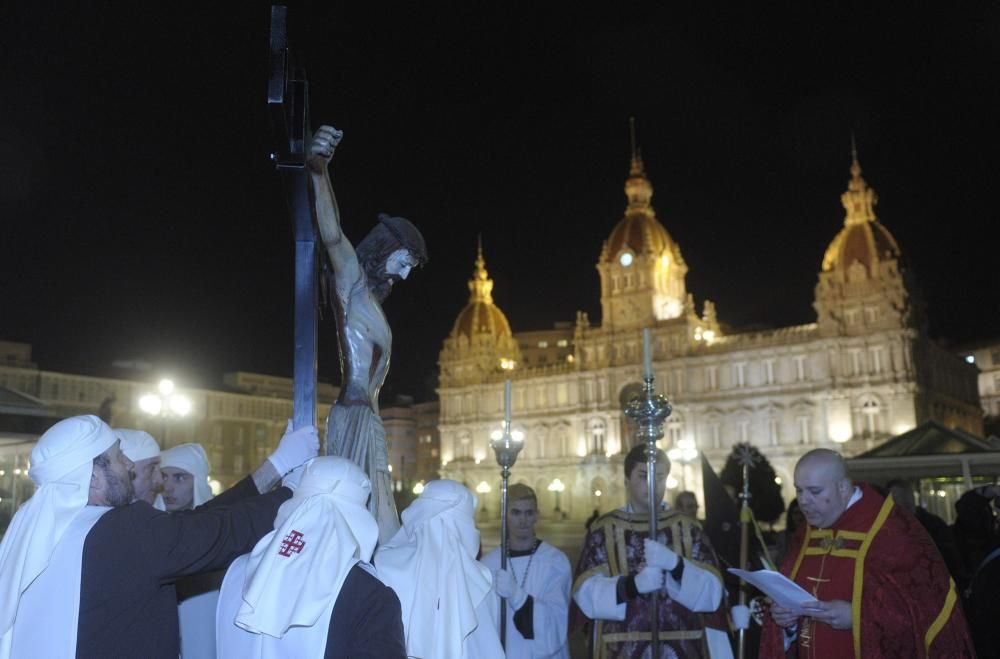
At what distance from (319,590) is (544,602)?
122 inches

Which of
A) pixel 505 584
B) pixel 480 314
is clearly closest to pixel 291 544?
pixel 505 584

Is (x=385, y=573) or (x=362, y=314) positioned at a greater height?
(x=362, y=314)

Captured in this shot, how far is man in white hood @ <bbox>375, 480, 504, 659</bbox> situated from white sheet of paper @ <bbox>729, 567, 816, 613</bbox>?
120 centimetres

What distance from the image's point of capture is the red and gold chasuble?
3.93 m

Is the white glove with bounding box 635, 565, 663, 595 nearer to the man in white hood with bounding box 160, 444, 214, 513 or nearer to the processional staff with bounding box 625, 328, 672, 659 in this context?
the processional staff with bounding box 625, 328, 672, 659

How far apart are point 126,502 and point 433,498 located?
1226 millimetres

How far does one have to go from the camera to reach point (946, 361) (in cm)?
4978

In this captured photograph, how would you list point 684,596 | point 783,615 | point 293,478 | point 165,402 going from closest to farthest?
1. point 293,478
2. point 783,615
3. point 684,596
4. point 165,402

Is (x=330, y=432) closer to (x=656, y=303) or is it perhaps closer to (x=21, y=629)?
(x=21, y=629)

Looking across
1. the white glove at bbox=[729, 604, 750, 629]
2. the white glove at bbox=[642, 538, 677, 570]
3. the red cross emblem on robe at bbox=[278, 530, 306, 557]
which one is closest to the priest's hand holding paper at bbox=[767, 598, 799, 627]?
the white glove at bbox=[642, 538, 677, 570]

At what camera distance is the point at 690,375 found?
52.0 metres

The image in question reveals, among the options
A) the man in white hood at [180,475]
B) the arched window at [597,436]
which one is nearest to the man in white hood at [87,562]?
the man in white hood at [180,475]

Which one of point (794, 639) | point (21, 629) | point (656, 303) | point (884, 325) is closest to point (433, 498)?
point (21, 629)

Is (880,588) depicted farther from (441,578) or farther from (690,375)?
(690,375)
